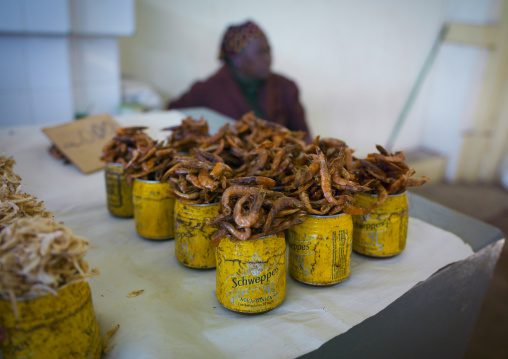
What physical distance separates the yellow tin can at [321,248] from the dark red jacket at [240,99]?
6.95 ft

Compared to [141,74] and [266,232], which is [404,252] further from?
[141,74]

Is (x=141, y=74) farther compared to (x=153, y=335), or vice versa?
(x=141, y=74)

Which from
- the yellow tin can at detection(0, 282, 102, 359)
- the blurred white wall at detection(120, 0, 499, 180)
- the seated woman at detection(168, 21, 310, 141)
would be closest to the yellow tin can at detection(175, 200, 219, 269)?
the yellow tin can at detection(0, 282, 102, 359)

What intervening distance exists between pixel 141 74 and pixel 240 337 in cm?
311

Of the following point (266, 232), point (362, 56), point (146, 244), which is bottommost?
point (146, 244)

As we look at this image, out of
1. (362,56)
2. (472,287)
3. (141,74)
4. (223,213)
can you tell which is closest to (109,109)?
(141,74)

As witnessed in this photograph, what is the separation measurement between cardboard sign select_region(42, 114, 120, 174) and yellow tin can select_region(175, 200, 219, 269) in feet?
2.77

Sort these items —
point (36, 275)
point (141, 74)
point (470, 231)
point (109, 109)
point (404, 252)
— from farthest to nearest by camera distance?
point (141, 74)
point (109, 109)
point (470, 231)
point (404, 252)
point (36, 275)

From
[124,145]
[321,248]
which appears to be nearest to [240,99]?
[124,145]

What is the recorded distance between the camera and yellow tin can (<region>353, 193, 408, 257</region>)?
1205 mm

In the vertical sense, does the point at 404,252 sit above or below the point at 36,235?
below

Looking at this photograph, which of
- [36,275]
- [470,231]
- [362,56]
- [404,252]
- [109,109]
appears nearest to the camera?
[36,275]

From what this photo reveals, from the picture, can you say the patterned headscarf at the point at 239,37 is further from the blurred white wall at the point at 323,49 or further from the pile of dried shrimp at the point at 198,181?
the pile of dried shrimp at the point at 198,181

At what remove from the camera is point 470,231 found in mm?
1481
